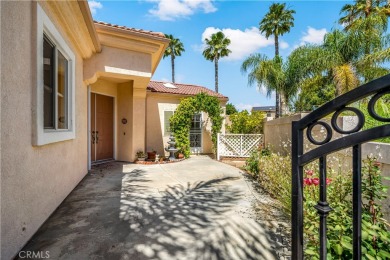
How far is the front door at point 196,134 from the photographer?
1311 cm

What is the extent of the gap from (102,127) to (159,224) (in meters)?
7.48

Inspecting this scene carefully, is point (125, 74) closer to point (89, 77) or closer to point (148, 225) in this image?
point (89, 77)

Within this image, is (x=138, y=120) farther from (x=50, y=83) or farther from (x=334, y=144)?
(x=334, y=144)

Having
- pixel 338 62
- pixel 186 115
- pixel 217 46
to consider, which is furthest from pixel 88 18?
pixel 217 46

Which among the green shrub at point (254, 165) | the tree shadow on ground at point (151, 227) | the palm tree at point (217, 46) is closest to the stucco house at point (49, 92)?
the tree shadow on ground at point (151, 227)

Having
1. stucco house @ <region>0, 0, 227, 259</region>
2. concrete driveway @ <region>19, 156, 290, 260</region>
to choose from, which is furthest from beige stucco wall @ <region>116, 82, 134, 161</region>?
concrete driveway @ <region>19, 156, 290, 260</region>

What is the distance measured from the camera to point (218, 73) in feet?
93.5

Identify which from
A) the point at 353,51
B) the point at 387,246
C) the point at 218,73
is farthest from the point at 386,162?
the point at 218,73

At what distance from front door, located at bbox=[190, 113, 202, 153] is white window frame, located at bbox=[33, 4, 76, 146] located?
8.40 m

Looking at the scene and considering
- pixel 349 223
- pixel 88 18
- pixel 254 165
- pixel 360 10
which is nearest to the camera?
pixel 349 223

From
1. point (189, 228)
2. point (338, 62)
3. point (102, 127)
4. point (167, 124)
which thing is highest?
point (338, 62)

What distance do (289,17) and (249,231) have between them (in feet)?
67.1

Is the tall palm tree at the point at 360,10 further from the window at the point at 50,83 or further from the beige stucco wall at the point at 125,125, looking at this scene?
the window at the point at 50,83

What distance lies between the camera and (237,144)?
38.2 ft
